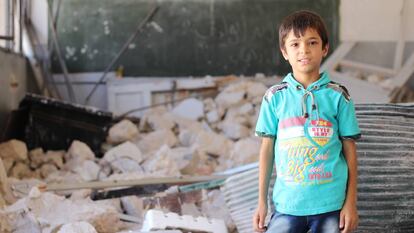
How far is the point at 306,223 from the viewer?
1589 mm

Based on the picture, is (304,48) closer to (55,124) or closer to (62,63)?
(55,124)

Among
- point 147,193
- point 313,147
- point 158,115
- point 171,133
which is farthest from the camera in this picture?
point 158,115

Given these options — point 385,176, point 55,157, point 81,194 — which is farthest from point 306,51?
point 55,157

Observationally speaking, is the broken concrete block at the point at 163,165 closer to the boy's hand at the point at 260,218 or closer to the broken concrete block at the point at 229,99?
the broken concrete block at the point at 229,99

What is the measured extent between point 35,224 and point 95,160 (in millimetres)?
2440

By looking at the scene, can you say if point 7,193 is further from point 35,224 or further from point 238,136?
point 238,136

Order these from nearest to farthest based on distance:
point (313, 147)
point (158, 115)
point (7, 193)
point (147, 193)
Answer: point (313, 147)
point (7, 193)
point (147, 193)
point (158, 115)

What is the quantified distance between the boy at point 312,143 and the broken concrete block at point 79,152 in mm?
3335

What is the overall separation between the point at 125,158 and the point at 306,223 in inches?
122

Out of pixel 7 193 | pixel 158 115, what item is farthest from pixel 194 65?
pixel 7 193

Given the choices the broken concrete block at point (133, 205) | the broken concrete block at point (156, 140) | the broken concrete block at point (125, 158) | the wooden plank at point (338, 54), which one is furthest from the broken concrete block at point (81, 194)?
the wooden plank at point (338, 54)

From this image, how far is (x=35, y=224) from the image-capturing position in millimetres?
2254

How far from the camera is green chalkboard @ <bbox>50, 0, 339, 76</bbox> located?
6.06 m

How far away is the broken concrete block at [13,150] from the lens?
4.39 m
